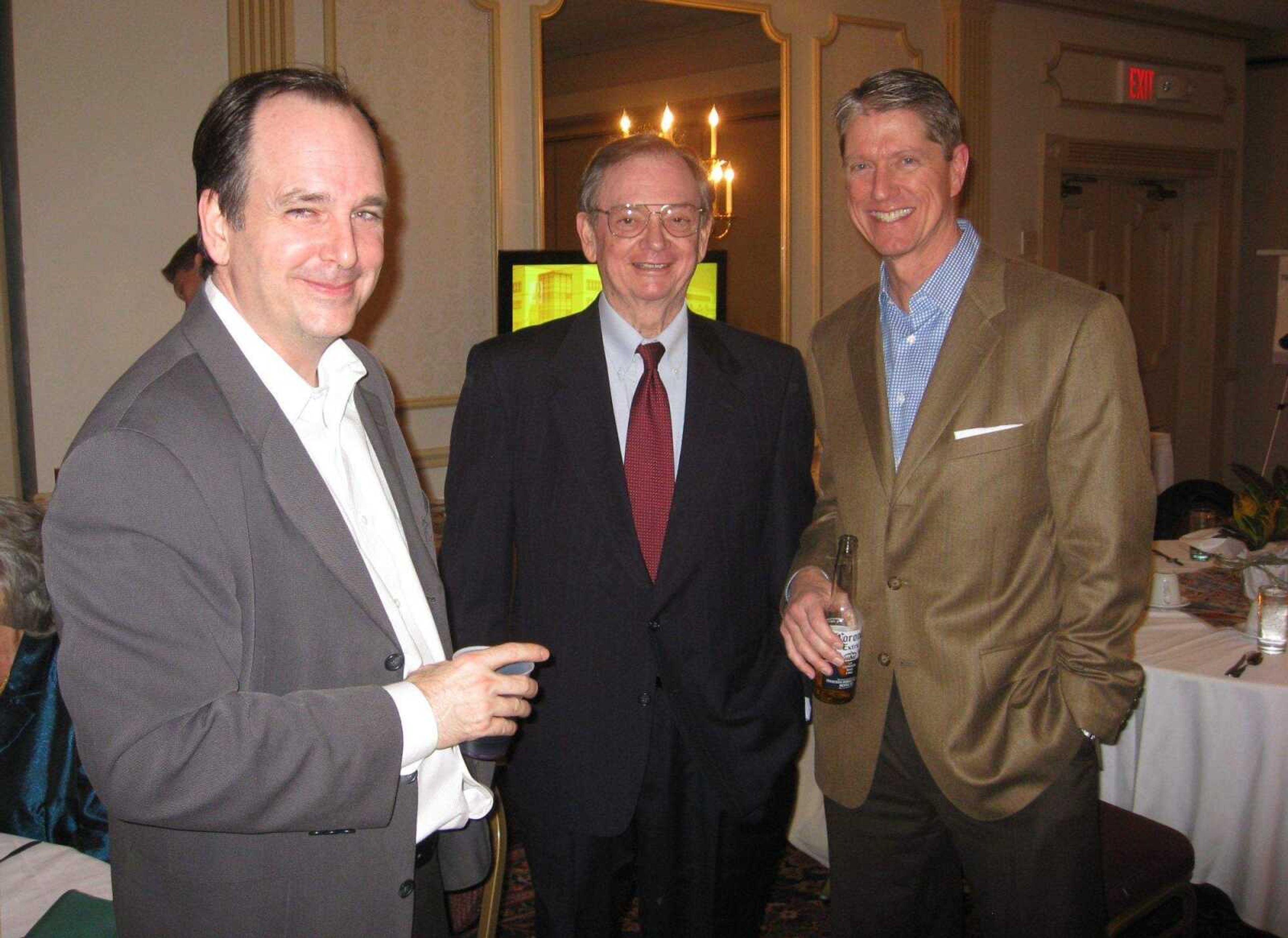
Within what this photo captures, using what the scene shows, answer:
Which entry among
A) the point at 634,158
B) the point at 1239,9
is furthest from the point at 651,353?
the point at 1239,9

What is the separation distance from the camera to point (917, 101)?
1.74 m

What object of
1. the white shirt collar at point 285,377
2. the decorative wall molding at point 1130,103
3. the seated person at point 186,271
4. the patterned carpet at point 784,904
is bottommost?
the patterned carpet at point 784,904

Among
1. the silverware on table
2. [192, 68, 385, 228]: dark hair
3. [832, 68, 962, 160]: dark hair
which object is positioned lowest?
the silverware on table

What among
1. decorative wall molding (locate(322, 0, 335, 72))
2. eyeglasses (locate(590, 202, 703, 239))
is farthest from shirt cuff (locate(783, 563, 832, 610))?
decorative wall molding (locate(322, 0, 335, 72))

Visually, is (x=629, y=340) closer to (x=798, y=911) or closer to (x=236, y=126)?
(x=236, y=126)

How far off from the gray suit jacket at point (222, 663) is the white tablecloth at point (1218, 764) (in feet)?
6.18

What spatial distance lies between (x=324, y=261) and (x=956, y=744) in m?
1.18

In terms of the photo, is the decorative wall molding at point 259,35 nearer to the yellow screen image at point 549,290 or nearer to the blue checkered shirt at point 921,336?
the yellow screen image at point 549,290

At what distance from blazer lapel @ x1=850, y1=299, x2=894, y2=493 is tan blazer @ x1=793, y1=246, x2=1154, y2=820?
2 cm

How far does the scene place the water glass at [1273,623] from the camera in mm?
2400

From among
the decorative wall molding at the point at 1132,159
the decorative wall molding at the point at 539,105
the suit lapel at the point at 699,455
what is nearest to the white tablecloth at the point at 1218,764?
the suit lapel at the point at 699,455

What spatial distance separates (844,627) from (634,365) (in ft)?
1.98

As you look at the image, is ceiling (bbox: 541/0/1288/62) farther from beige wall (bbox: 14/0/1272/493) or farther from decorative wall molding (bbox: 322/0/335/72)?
decorative wall molding (bbox: 322/0/335/72)

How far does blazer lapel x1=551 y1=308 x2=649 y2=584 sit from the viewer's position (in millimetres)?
1738
